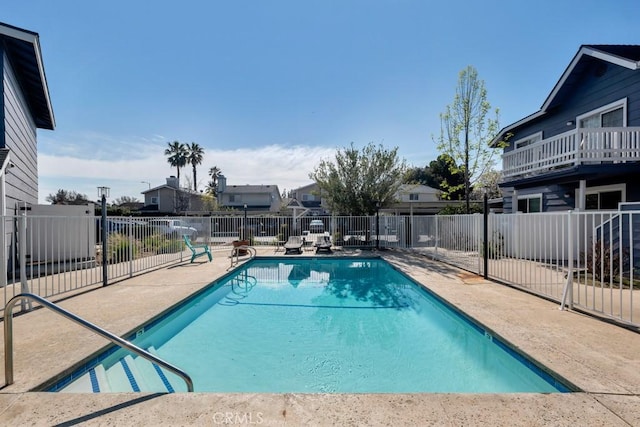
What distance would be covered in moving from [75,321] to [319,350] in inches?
128

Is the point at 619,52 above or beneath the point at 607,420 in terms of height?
above

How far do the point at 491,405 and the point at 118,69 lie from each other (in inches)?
563

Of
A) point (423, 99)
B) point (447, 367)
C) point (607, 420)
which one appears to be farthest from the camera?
point (423, 99)

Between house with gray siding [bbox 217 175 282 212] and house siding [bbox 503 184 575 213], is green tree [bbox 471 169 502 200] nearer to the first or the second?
house siding [bbox 503 184 575 213]

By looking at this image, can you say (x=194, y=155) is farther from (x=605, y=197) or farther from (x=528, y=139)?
(x=605, y=197)

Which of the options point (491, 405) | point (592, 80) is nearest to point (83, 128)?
point (491, 405)

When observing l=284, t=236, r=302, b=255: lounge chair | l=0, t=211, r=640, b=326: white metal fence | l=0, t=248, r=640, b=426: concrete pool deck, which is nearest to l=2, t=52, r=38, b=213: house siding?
l=0, t=211, r=640, b=326: white metal fence

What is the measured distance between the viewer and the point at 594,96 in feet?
35.4

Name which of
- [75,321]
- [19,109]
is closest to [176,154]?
[19,109]

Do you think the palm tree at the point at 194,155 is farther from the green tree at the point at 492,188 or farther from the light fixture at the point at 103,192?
the light fixture at the point at 103,192

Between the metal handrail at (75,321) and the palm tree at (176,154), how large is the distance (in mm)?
46810

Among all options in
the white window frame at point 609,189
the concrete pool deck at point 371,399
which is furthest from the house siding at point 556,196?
the concrete pool deck at point 371,399

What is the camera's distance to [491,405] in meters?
2.64

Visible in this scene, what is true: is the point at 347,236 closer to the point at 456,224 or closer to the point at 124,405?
the point at 456,224
